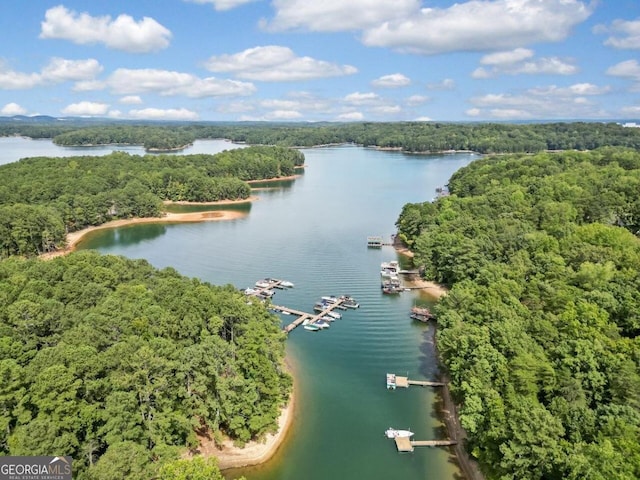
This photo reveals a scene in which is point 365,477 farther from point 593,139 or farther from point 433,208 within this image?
point 593,139

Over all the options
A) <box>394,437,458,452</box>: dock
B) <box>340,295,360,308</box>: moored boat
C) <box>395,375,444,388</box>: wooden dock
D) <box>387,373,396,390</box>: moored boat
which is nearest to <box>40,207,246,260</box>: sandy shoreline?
<box>340,295,360,308</box>: moored boat

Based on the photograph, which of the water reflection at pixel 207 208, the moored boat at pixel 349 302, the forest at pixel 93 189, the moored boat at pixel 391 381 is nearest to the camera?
the moored boat at pixel 391 381

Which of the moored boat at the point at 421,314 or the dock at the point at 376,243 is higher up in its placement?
the dock at the point at 376,243

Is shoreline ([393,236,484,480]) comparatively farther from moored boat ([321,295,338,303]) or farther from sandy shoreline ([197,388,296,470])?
moored boat ([321,295,338,303])

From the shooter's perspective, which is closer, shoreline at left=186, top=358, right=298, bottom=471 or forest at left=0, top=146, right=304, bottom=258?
shoreline at left=186, top=358, right=298, bottom=471

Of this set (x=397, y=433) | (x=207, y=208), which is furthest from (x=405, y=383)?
(x=207, y=208)

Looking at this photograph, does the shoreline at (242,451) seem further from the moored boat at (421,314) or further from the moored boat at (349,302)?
the moored boat at (421,314)

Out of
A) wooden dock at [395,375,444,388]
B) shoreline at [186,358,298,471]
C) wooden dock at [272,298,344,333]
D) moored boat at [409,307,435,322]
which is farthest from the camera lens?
moored boat at [409,307,435,322]

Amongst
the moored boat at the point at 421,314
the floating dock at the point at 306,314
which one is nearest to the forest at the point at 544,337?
the moored boat at the point at 421,314
